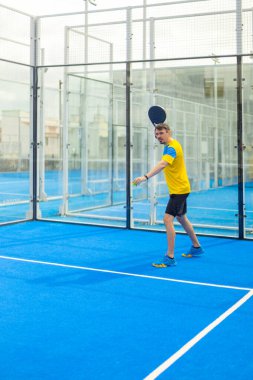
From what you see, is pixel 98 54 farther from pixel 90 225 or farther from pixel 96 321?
pixel 96 321

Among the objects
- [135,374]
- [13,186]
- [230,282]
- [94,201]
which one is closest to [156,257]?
[230,282]

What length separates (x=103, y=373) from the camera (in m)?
4.17

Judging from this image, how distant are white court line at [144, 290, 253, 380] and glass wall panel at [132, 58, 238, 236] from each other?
5.33 metres

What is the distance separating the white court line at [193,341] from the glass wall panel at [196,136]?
533 cm

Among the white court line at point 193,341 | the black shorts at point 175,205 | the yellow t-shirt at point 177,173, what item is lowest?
the white court line at point 193,341

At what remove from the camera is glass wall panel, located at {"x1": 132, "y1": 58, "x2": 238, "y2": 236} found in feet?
41.2

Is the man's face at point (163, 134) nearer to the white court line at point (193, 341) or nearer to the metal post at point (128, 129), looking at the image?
the white court line at point (193, 341)

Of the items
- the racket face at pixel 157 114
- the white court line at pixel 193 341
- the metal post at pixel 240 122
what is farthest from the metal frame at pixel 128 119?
the white court line at pixel 193 341

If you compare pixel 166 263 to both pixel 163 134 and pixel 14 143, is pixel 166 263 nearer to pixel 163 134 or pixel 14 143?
pixel 163 134

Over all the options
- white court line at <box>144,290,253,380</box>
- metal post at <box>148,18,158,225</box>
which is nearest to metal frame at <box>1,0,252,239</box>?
metal post at <box>148,18,158,225</box>

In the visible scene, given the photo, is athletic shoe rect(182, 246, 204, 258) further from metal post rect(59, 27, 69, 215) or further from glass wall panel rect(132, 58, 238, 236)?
metal post rect(59, 27, 69, 215)

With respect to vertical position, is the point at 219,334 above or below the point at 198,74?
below

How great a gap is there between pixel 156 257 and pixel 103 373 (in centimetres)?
449

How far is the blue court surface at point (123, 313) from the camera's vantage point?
4.32 metres
